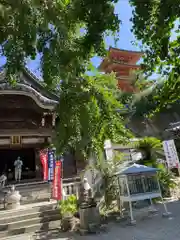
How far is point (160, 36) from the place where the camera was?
9.65 ft

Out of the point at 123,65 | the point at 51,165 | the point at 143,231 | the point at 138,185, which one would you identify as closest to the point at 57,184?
the point at 51,165

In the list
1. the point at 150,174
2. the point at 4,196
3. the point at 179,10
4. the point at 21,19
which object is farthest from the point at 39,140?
the point at 179,10

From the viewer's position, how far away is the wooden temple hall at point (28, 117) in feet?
30.5

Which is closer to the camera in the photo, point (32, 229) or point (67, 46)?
point (67, 46)

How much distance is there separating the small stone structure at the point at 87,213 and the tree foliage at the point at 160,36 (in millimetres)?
4006

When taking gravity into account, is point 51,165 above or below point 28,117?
below

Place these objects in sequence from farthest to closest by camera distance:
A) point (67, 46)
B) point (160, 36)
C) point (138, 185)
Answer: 1. point (138, 185)
2. point (67, 46)
3. point (160, 36)

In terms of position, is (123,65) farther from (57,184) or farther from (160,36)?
(160,36)

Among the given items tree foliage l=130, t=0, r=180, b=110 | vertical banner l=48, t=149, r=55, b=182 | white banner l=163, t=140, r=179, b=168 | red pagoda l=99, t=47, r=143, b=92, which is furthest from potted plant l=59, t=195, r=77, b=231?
red pagoda l=99, t=47, r=143, b=92

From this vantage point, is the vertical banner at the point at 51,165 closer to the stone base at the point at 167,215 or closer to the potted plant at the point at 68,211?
the potted plant at the point at 68,211

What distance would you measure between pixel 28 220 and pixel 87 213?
2.09 meters

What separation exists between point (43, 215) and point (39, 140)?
4436mm

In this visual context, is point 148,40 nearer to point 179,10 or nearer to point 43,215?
point 179,10

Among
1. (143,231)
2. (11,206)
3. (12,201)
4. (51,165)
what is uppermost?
(51,165)
